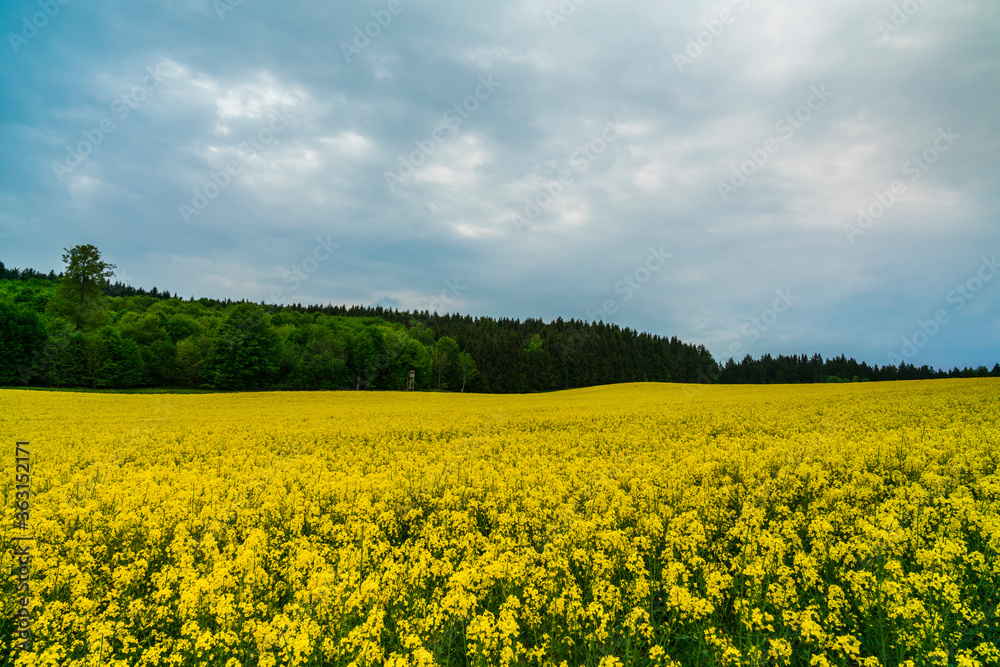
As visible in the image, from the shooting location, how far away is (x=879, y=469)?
8852mm

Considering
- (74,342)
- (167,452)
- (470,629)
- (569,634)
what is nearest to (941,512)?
(569,634)

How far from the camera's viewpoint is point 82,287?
192ft

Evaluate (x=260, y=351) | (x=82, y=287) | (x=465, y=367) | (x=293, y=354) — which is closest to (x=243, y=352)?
(x=260, y=351)

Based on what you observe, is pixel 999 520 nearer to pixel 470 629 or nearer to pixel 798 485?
pixel 798 485

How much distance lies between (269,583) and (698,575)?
17.7 ft

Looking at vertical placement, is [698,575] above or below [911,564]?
below

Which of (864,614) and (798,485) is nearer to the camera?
(864,614)

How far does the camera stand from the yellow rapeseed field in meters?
4.06

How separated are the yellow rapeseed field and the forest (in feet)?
190

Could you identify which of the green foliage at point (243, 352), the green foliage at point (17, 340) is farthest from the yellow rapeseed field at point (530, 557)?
the green foliage at point (17, 340)

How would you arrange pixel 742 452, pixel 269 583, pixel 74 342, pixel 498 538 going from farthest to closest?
pixel 74 342 → pixel 742 452 → pixel 498 538 → pixel 269 583

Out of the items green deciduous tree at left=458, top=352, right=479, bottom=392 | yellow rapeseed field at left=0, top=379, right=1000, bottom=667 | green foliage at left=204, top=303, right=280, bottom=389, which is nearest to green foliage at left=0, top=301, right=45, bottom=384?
green foliage at left=204, top=303, right=280, bottom=389

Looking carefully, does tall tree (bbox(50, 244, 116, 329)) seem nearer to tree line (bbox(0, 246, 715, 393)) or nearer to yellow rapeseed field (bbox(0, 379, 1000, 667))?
tree line (bbox(0, 246, 715, 393))

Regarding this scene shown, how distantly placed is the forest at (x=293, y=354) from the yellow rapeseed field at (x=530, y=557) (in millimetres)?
58014
